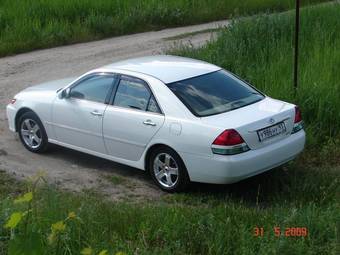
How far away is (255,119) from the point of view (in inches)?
302

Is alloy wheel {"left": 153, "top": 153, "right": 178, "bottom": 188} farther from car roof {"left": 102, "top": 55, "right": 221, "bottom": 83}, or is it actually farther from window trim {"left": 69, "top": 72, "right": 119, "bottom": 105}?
window trim {"left": 69, "top": 72, "right": 119, "bottom": 105}

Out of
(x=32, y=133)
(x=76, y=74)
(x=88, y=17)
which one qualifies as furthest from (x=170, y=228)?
(x=88, y=17)

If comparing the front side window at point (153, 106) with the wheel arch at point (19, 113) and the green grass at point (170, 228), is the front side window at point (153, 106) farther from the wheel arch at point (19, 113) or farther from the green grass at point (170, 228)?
the wheel arch at point (19, 113)

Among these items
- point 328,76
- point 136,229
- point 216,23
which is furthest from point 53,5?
point 136,229

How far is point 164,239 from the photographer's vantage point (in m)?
5.42

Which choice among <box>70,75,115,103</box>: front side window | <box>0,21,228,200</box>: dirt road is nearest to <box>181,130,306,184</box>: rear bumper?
<box>0,21,228,200</box>: dirt road

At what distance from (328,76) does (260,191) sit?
3161 mm

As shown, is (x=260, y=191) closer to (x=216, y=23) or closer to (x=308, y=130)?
(x=308, y=130)

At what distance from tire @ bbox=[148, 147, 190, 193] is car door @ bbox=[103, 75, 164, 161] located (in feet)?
0.67

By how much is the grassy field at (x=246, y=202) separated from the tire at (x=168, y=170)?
6.8 inches

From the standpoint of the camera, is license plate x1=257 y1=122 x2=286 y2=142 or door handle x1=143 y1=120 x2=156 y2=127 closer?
license plate x1=257 y1=122 x2=286 y2=142

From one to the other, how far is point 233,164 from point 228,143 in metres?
0.23

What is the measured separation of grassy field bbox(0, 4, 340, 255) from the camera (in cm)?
520
